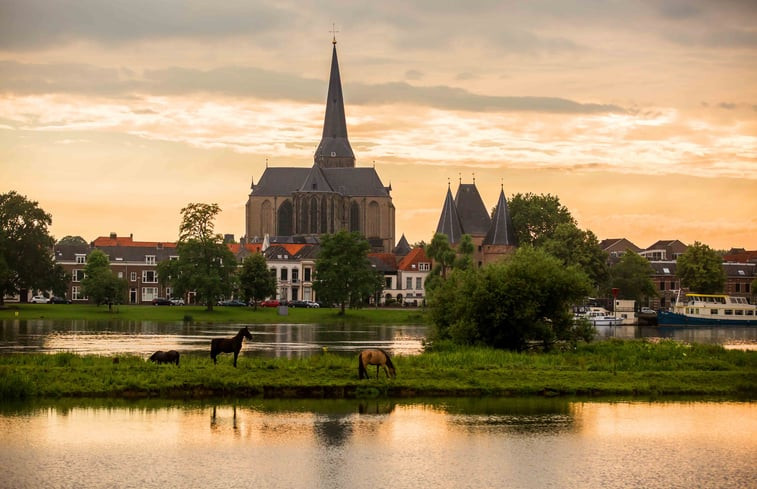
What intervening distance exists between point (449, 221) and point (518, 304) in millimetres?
116839

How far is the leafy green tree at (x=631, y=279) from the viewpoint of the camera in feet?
465

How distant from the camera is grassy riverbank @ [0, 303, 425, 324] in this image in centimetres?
10281

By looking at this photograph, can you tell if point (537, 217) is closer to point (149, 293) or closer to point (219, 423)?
point (149, 293)

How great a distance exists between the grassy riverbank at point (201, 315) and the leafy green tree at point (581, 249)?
66.0 feet

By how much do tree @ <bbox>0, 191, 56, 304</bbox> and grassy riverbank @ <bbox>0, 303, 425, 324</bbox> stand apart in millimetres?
2884

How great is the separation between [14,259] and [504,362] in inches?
3217

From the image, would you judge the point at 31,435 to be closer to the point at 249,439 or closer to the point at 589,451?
the point at 249,439

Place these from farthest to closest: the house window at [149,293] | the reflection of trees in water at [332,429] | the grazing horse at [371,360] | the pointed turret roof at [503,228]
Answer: the pointed turret roof at [503,228] → the house window at [149,293] → the grazing horse at [371,360] → the reflection of trees in water at [332,429]

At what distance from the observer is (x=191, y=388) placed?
37.0 meters

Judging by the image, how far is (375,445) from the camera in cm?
2841

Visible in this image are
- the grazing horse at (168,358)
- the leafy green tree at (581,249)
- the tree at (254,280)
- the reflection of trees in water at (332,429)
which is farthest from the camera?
the leafy green tree at (581,249)

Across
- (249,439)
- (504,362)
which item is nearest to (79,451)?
(249,439)

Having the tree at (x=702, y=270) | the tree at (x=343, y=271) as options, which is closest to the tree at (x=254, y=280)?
the tree at (x=343, y=271)

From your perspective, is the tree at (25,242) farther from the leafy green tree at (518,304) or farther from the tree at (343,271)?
the leafy green tree at (518,304)
